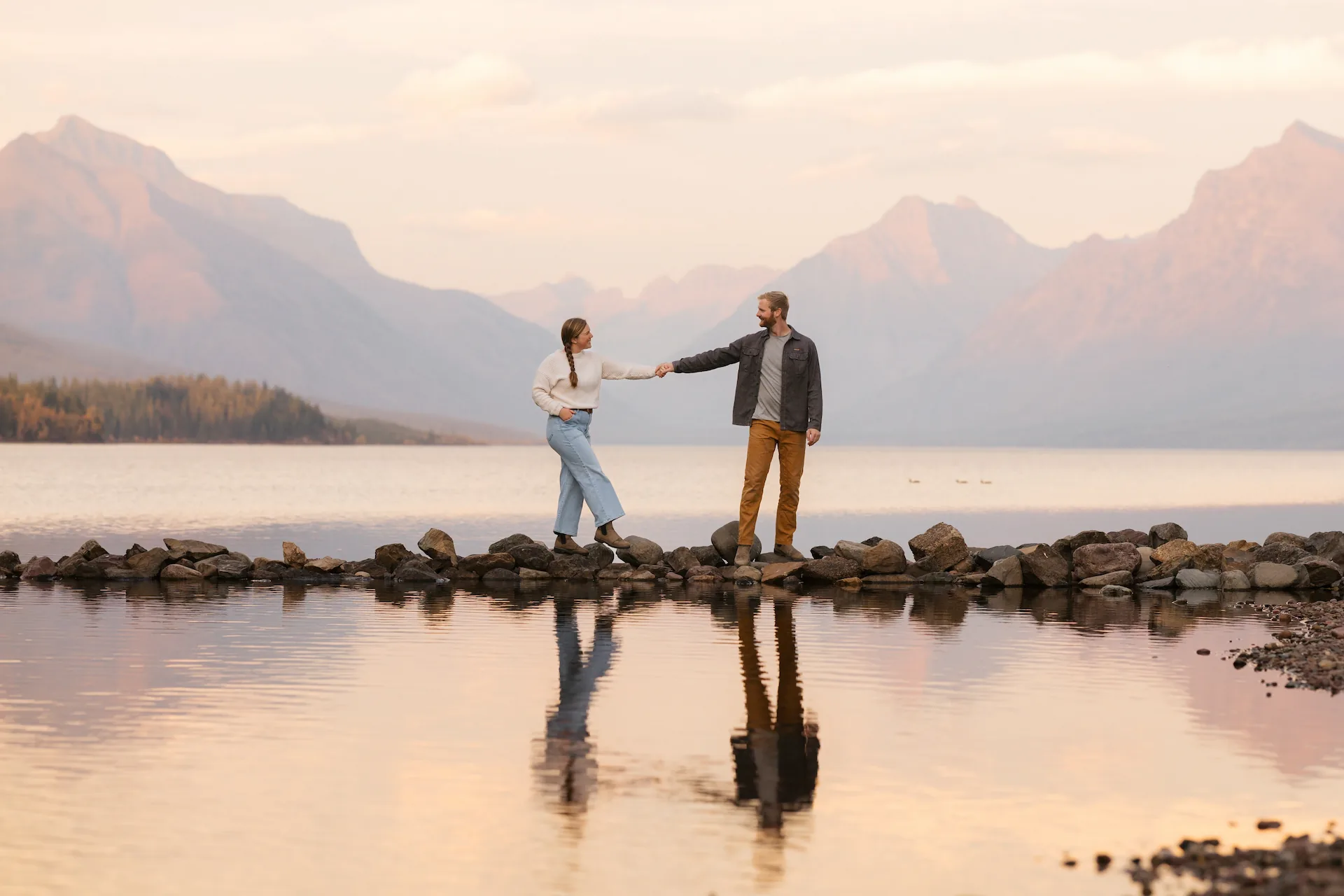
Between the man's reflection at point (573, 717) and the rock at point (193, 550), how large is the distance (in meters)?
6.72

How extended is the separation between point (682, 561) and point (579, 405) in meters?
2.42

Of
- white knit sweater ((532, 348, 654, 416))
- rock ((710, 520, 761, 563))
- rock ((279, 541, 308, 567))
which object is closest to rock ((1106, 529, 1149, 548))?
rock ((710, 520, 761, 563))

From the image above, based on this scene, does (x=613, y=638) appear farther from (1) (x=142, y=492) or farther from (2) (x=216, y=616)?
(1) (x=142, y=492)

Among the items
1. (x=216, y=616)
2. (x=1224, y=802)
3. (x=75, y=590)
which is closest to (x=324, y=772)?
(x=1224, y=802)

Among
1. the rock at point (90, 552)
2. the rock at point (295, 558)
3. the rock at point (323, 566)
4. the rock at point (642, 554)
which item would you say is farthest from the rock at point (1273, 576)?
the rock at point (90, 552)

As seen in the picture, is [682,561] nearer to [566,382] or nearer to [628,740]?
[566,382]

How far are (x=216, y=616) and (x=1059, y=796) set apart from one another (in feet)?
32.7

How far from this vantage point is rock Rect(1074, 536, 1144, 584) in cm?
2044

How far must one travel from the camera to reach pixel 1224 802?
8.22 m

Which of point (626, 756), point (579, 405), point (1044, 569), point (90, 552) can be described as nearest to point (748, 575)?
point (579, 405)

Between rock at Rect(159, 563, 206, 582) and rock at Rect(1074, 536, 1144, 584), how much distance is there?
34.8ft

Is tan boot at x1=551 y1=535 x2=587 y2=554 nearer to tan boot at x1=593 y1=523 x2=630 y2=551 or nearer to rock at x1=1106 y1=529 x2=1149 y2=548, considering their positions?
tan boot at x1=593 y1=523 x2=630 y2=551

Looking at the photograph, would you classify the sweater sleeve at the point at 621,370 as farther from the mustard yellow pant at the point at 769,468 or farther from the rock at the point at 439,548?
the rock at the point at 439,548

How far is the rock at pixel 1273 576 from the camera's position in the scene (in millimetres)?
20141
